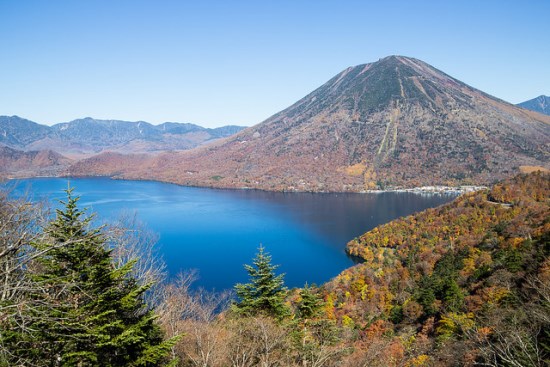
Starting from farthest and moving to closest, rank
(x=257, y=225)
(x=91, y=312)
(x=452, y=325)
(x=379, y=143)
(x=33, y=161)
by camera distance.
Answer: (x=33, y=161) < (x=379, y=143) < (x=257, y=225) < (x=452, y=325) < (x=91, y=312)

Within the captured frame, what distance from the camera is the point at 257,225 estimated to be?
60375mm

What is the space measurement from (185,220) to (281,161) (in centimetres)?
8453

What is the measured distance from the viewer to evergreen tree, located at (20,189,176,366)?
502cm

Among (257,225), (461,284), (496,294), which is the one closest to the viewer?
(496,294)

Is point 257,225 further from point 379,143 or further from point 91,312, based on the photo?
point 379,143

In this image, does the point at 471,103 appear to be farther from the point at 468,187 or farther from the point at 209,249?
the point at 209,249

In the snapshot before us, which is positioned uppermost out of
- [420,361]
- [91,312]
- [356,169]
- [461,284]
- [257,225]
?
[356,169]

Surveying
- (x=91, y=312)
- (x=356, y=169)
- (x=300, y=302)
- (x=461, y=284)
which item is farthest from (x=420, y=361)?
(x=356, y=169)

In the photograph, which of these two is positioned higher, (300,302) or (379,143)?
(379,143)

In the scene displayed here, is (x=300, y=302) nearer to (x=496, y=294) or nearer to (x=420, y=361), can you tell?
(x=420, y=361)

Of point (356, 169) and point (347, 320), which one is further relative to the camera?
point (356, 169)

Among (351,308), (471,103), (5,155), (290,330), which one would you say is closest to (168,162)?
(5,155)

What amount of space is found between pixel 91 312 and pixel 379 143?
488 ft

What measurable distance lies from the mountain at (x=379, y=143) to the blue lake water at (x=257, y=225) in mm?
25581
